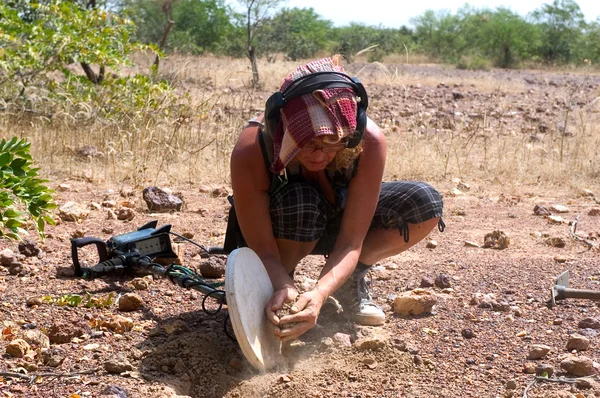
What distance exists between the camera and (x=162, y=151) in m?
6.12

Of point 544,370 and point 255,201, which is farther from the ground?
point 255,201

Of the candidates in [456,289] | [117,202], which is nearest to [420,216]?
[456,289]

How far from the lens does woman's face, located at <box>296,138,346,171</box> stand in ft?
7.56

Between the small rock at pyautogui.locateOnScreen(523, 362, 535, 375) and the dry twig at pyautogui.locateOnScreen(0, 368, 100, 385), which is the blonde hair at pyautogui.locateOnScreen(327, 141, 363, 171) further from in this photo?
the dry twig at pyautogui.locateOnScreen(0, 368, 100, 385)

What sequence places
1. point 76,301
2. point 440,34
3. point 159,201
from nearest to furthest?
point 76,301 → point 159,201 → point 440,34

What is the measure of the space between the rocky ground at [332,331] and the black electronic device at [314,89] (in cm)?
76

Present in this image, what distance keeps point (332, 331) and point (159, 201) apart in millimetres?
2103

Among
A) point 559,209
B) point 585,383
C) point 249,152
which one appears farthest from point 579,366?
point 559,209

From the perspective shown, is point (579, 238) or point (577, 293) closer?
point (577, 293)

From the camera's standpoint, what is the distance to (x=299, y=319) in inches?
90.4

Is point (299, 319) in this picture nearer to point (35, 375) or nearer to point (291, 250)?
point (291, 250)

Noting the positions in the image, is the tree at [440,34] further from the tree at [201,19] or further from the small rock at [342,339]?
the small rock at [342,339]

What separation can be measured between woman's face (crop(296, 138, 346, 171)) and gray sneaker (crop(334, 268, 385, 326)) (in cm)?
75

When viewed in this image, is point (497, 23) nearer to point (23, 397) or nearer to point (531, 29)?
point (531, 29)
